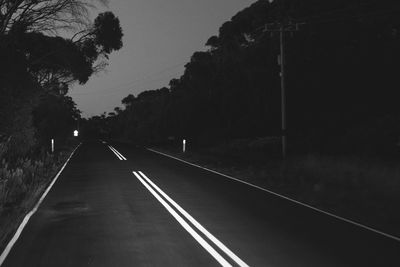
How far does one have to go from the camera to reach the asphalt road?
689cm

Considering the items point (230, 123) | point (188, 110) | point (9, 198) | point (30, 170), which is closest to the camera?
point (9, 198)

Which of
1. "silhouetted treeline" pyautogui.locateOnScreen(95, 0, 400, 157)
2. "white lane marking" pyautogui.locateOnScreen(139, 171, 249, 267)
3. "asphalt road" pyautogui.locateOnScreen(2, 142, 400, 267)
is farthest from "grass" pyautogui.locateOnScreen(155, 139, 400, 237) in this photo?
"silhouetted treeline" pyautogui.locateOnScreen(95, 0, 400, 157)

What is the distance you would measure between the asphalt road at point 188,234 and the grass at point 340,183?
1.05 m

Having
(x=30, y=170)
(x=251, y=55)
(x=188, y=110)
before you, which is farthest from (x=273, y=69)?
(x=30, y=170)

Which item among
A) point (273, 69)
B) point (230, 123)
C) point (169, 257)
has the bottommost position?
point (169, 257)

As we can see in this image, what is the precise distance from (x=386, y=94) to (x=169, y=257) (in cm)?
3493

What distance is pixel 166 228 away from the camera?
912cm

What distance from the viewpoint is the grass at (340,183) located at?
11.2 meters

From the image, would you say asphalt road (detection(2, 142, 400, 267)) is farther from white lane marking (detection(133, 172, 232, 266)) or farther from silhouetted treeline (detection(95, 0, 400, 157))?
silhouetted treeline (detection(95, 0, 400, 157))

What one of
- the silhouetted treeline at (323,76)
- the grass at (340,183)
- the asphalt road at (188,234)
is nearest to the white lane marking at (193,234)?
the asphalt road at (188,234)

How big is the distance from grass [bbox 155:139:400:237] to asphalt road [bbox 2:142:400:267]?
1.05 meters

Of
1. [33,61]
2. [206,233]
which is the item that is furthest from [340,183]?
[33,61]

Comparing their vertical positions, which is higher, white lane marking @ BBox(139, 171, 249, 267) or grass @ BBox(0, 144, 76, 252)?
grass @ BBox(0, 144, 76, 252)

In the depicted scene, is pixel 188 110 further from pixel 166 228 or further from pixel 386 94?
pixel 166 228
